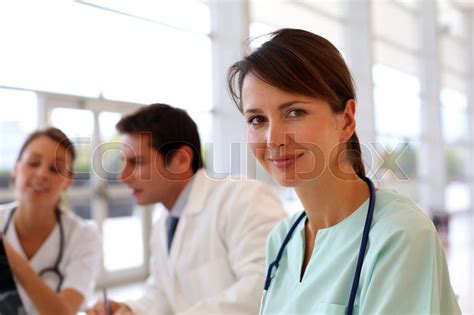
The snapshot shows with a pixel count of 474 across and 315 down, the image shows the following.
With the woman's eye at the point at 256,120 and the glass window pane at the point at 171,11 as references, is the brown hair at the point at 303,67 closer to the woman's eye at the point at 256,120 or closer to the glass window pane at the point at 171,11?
the woman's eye at the point at 256,120

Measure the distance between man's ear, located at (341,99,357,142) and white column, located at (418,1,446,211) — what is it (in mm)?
5744

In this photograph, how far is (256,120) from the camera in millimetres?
856

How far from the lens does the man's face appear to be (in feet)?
4.81

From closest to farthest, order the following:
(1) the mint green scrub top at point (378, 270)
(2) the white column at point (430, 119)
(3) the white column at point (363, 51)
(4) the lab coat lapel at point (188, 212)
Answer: (1) the mint green scrub top at point (378, 270) → (4) the lab coat lapel at point (188, 212) → (3) the white column at point (363, 51) → (2) the white column at point (430, 119)

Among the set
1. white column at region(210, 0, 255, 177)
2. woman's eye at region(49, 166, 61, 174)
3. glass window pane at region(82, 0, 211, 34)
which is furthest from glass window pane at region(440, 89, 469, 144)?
woman's eye at region(49, 166, 61, 174)

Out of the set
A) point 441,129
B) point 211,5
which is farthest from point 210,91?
point 441,129

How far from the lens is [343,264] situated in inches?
32.5

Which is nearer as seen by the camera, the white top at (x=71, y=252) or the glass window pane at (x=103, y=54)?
the white top at (x=71, y=252)

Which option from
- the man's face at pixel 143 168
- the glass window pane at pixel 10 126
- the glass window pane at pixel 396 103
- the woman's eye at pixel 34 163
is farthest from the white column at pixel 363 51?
the woman's eye at pixel 34 163

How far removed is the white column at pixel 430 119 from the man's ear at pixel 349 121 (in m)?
5.74

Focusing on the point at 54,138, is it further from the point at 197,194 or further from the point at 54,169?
the point at 197,194

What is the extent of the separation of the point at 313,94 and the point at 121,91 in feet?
7.84

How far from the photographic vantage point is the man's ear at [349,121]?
868 mm

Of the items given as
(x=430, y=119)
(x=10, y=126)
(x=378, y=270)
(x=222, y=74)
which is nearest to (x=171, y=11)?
(x=222, y=74)
